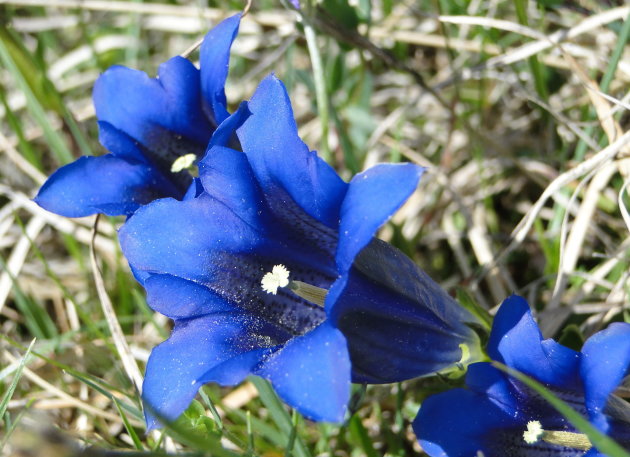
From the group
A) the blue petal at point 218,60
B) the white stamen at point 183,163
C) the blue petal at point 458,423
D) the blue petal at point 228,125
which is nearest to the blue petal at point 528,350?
the blue petal at point 458,423

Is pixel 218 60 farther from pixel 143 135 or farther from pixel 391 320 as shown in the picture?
pixel 391 320

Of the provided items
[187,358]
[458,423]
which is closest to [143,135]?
[187,358]

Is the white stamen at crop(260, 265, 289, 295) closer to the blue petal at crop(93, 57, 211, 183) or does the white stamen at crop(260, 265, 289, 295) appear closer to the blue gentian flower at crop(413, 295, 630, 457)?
the blue gentian flower at crop(413, 295, 630, 457)

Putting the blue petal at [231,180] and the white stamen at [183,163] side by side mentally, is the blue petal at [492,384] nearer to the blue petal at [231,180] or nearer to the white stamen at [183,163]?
the blue petal at [231,180]

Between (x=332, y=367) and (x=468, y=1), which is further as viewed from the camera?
(x=468, y=1)

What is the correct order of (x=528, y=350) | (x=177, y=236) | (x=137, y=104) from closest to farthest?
(x=528, y=350)
(x=177, y=236)
(x=137, y=104)

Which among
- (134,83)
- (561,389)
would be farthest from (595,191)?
(134,83)

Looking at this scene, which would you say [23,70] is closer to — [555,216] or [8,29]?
[8,29]

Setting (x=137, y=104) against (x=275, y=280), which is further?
(x=137, y=104)
